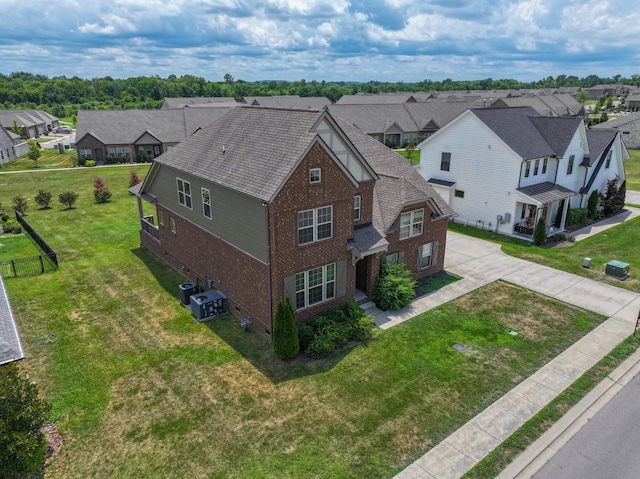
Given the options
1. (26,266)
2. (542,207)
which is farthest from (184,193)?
(542,207)

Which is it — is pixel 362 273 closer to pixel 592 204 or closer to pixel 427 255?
pixel 427 255

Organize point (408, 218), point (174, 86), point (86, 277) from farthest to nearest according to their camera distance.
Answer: point (174, 86) → point (86, 277) → point (408, 218)

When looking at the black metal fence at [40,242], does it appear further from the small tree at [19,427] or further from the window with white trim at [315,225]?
the window with white trim at [315,225]

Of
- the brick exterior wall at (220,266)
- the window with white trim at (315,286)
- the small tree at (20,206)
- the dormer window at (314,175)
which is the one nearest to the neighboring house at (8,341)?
the brick exterior wall at (220,266)

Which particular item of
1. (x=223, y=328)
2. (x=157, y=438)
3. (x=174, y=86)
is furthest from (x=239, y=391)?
(x=174, y=86)

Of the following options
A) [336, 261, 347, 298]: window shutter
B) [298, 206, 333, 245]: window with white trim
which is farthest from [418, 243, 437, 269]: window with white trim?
[298, 206, 333, 245]: window with white trim

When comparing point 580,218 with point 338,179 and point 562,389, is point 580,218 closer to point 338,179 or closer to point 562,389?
point 562,389
